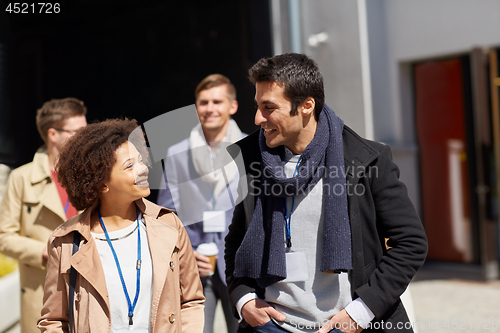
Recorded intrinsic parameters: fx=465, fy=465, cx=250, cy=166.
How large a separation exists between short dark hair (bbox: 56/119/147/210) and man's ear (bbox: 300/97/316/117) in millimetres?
748

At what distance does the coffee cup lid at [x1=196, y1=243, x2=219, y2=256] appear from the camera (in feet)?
8.90

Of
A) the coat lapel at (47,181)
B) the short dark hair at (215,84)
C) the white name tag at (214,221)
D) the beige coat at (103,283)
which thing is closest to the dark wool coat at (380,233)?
the beige coat at (103,283)

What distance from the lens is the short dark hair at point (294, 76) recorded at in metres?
1.92

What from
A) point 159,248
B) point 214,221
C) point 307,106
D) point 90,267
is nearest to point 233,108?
point 214,221

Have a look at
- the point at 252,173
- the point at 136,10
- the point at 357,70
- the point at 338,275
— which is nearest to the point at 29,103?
the point at 136,10

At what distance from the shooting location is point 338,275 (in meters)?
1.89

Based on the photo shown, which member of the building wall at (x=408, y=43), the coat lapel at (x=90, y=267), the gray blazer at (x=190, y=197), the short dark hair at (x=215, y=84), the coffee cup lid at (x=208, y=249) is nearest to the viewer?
the coat lapel at (x=90, y=267)

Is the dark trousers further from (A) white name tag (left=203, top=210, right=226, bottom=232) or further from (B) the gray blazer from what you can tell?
(A) white name tag (left=203, top=210, right=226, bottom=232)

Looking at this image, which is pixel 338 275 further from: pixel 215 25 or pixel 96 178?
pixel 215 25

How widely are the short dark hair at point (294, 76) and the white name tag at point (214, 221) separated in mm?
1082

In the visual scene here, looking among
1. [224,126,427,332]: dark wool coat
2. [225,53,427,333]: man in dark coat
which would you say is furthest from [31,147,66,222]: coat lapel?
[224,126,427,332]: dark wool coat

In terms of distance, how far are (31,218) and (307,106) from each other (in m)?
1.88

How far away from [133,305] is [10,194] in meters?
1.54

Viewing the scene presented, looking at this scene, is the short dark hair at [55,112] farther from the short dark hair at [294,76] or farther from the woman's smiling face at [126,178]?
the short dark hair at [294,76]
